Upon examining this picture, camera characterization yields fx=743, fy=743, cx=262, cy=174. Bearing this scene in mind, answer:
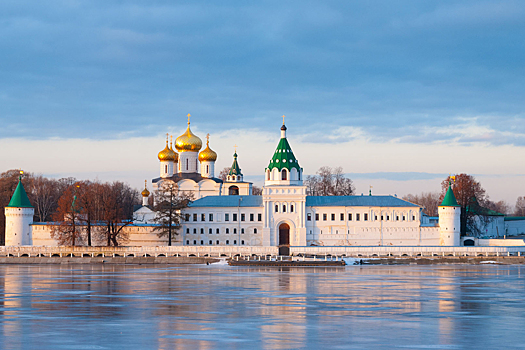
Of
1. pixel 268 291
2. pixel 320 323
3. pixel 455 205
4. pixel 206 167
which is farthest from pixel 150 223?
pixel 320 323

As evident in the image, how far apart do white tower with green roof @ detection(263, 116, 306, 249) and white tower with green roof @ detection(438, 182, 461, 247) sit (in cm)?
1077

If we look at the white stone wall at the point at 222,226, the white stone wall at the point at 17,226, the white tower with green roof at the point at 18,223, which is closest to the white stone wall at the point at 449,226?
the white stone wall at the point at 222,226

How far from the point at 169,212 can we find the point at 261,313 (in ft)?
123

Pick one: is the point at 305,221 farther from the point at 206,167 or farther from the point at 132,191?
the point at 132,191

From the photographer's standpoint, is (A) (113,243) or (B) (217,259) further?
(A) (113,243)

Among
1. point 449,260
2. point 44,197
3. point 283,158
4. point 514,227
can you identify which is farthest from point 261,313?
point 514,227

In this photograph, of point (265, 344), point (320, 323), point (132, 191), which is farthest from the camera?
point (132, 191)

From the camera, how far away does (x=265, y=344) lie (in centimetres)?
1507

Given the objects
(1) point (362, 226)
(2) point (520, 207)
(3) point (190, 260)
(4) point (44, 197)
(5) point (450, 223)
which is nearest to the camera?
(3) point (190, 260)

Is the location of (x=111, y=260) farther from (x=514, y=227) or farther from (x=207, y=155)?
(x=514, y=227)

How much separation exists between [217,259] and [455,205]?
20562 millimetres

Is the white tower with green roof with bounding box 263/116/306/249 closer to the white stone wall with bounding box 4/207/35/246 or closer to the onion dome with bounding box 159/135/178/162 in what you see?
the onion dome with bounding box 159/135/178/162

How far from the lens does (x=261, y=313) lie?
1984 cm

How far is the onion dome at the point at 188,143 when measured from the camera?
68.1m
